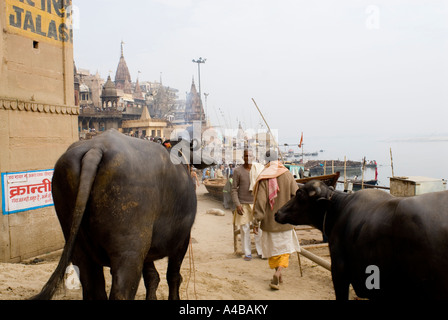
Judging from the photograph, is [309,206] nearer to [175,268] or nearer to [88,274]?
[175,268]

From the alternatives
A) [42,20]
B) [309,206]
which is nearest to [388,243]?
[309,206]

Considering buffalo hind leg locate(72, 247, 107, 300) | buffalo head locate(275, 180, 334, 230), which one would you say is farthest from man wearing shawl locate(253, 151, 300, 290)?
buffalo hind leg locate(72, 247, 107, 300)

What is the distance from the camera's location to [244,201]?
22.5ft

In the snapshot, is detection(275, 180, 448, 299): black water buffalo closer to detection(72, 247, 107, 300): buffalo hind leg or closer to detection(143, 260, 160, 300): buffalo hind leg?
detection(143, 260, 160, 300): buffalo hind leg

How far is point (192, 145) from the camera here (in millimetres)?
3809

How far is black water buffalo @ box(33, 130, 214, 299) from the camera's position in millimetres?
2588

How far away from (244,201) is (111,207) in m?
4.43

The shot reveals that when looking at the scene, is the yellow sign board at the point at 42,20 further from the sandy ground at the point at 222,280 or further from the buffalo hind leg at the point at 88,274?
the buffalo hind leg at the point at 88,274

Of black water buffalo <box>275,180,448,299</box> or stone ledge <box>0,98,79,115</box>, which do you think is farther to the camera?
stone ledge <box>0,98,79,115</box>

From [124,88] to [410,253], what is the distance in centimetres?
7628

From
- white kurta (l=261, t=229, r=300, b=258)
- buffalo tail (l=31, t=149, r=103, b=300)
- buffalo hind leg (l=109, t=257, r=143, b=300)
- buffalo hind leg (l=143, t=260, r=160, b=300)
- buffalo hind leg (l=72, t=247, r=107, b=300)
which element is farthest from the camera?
white kurta (l=261, t=229, r=300, b=258)

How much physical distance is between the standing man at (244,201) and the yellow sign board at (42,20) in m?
4.61

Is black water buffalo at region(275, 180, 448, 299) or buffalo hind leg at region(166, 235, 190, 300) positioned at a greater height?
black water buffalo at region(275, 180, 448, 299)

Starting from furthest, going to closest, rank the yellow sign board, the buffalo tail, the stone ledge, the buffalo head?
A: the yellow sign board → the stone ledge → the buffalo head → the buffalo tail
